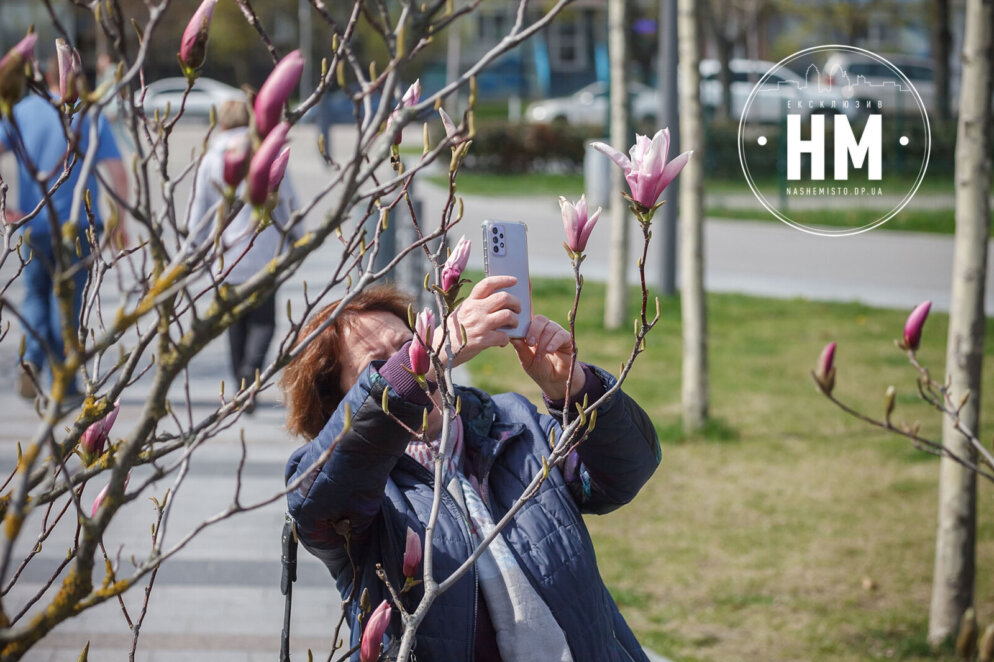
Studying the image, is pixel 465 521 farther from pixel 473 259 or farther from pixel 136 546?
pixel 473 259

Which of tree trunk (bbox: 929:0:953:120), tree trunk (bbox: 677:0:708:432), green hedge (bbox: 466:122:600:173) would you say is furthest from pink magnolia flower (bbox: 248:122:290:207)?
tree trunk (bbox: 929:0:953:120)

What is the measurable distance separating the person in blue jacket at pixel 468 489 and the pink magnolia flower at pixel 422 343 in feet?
0.56

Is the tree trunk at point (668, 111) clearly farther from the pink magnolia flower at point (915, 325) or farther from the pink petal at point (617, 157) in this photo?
the pink petal at point (617, 157)

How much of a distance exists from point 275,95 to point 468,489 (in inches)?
51.4

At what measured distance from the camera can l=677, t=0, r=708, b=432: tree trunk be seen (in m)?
6.48

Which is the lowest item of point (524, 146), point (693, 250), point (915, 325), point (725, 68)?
point (524, 146)

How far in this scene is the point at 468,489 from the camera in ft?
7.56

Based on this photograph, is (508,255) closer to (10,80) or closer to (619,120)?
(10,80)

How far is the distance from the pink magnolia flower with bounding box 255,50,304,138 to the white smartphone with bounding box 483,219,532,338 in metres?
0.70

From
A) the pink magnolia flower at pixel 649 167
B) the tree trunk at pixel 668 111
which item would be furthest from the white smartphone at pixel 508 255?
the tree trunk at pixel 668 111

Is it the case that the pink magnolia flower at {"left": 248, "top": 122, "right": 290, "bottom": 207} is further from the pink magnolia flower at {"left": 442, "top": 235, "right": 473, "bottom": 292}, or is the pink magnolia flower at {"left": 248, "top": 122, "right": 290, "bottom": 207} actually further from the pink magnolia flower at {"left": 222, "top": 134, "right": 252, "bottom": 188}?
the pink magnolia flower at {"left": 442, "top": 235, "right": 473, "bottom": 292}

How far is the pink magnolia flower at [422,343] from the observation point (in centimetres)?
152

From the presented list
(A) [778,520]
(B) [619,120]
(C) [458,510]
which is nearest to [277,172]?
(C) [458,510]

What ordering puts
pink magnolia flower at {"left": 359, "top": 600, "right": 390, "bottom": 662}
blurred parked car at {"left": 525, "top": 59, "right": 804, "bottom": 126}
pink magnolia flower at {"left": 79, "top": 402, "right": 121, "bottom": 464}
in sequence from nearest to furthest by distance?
pink magnolia flower at {"left": 359, "top": 600, "right": 390, "bottom": 662} < pink magnolia flower at {"left": 79, "top": 402, "right": 121, "bottom": 464} < blurred parked car at {"left": 525, "top": 59, "right": 804, "bottom": 126}
